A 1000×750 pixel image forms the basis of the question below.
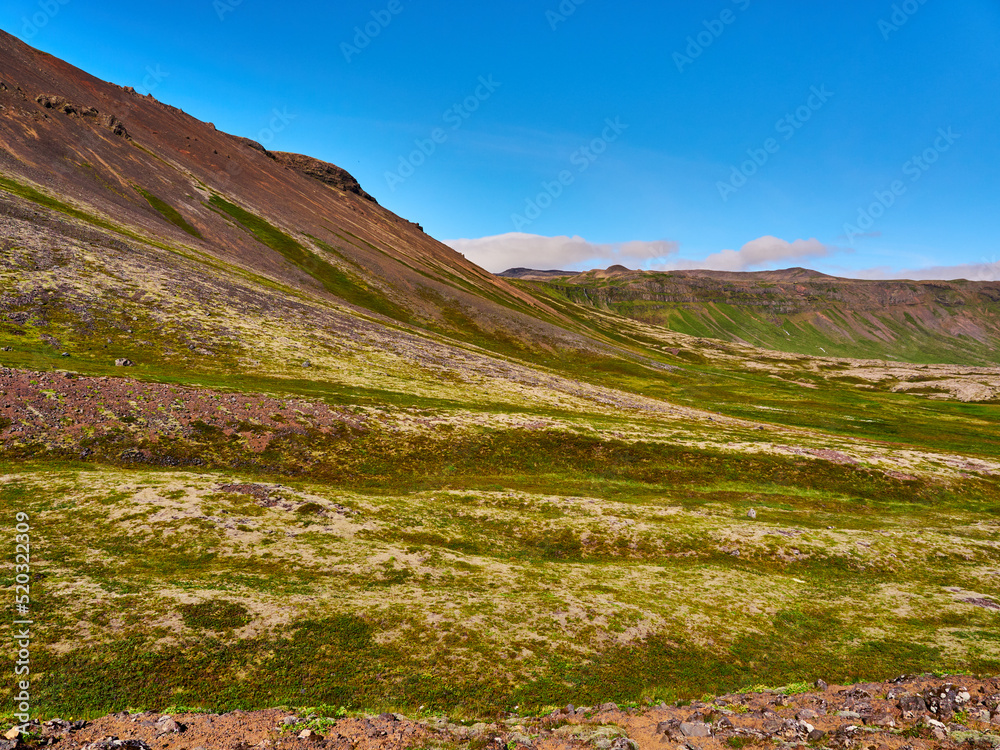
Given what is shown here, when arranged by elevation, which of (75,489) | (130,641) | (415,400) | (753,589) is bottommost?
(753,589)

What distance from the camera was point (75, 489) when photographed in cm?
2792

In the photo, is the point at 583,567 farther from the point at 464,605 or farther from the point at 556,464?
the point at 556,464

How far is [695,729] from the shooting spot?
15461 mm

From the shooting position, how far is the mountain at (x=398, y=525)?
17.5m

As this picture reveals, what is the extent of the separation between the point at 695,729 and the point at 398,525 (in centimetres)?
2138

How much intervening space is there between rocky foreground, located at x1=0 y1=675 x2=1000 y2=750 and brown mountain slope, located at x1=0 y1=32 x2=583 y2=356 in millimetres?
116049

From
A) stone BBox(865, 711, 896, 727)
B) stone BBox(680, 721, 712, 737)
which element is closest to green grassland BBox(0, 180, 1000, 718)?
stone BBox(680, 721, 712, 737)

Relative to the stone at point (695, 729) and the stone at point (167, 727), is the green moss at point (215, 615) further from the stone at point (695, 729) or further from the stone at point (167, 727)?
the stone at point (695, 729)

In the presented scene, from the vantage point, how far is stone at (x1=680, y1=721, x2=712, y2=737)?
1527cm

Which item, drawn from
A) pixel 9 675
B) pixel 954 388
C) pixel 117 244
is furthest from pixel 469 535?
pixel 954 388

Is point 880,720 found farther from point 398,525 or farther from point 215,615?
point 398,525

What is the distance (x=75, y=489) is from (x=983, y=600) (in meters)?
56.9

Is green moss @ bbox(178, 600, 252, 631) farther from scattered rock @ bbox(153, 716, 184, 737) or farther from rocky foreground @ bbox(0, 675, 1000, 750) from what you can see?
scattered rock @ bbox(153, 716, 184, 737)

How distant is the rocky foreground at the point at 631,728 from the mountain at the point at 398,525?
0.37 m
